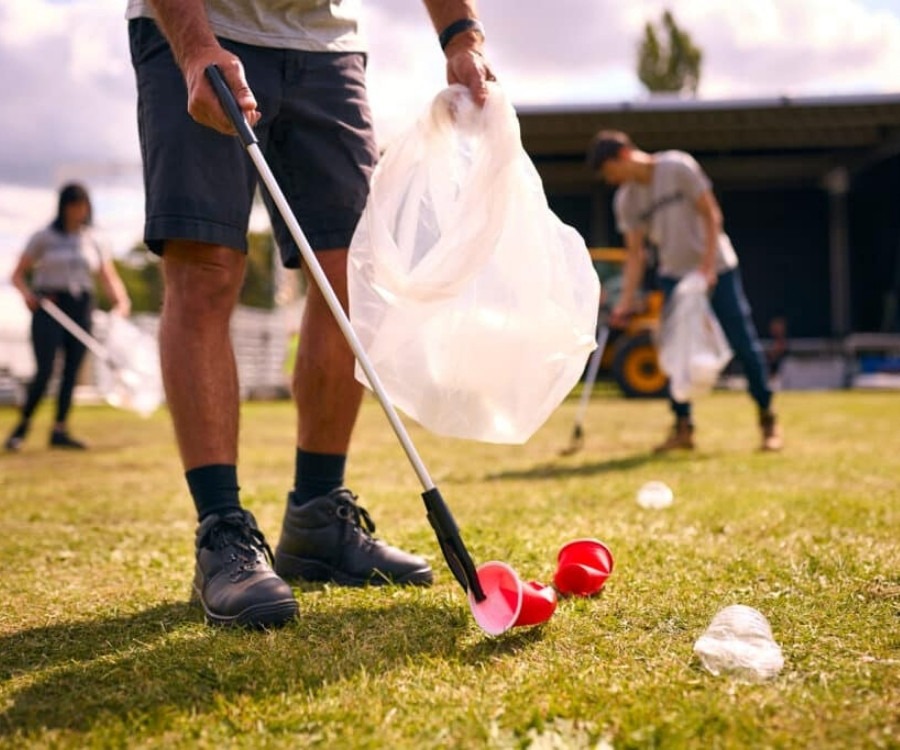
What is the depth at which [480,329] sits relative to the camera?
2160mm

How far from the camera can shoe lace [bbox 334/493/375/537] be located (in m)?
2.40

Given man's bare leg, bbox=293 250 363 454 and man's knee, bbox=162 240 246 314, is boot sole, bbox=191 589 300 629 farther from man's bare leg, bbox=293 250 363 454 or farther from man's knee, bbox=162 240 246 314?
man's knee, bbox=162 240 246 314

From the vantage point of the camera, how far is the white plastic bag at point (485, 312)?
215cm

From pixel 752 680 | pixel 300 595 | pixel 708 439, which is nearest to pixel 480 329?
pixel 300 595

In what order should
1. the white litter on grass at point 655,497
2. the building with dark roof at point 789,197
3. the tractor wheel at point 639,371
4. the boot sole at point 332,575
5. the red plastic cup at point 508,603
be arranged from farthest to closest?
the building with dark roof at point 789,197, the tractor wheel at point 639,371, the white litter on grass at point 655,497, the boot sole at point 332,575, the red plastic cup at point 508,603

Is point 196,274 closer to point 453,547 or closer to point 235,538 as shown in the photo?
point 235,538

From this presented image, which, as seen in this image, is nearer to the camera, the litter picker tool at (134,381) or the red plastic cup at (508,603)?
the red plastic cup at (508,603)

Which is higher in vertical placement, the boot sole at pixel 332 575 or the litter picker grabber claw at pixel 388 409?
the litter picker grabber claw at pixel 388 409

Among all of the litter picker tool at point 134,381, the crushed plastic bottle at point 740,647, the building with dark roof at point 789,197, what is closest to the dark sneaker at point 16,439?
the litter picker tool at point 134,381

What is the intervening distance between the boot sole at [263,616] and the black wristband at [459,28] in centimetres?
127

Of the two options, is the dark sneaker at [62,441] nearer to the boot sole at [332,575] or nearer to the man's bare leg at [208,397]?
the boot sole at [332,575]

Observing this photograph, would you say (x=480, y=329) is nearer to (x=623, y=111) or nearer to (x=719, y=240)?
(x=719, y=240)

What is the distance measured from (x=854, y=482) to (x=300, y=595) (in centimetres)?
253

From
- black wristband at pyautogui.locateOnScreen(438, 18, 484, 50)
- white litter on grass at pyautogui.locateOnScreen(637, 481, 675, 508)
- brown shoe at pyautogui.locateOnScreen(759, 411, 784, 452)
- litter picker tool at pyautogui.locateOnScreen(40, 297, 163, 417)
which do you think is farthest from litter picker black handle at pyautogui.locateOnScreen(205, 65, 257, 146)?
litter picker tool at pyautogui.locateOnScreen(40, 297, 163, 417)
